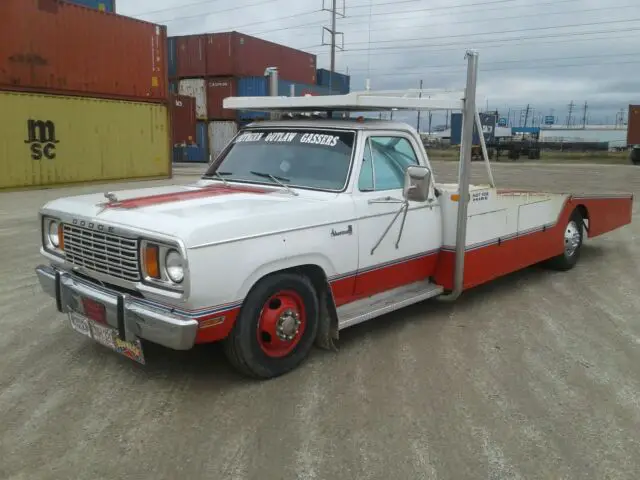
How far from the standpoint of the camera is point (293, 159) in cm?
476

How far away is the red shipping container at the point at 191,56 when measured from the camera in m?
29.5

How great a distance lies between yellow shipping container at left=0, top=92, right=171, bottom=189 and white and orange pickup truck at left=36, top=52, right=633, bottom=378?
38.2ft

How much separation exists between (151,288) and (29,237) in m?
6.38

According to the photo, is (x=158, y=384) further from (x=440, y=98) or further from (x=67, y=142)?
(x=67, y=142)

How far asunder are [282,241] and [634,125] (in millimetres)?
38128

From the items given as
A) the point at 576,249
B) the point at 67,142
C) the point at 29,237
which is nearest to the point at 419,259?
the point at 576,249

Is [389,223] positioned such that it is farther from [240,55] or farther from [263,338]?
[240,55]

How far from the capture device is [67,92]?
15.7m

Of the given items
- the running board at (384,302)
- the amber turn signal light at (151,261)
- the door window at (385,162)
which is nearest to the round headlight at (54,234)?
the amber turn signal light at (151,261)

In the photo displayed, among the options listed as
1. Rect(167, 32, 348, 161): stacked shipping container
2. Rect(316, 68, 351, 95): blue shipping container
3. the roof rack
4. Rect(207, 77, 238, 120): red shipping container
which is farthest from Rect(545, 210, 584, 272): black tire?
Rect(316, 68, 351, 95): blue shipping container

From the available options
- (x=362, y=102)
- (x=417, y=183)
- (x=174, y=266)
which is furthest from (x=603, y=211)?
(x=174, y=266)

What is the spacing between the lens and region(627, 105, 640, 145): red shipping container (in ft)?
117

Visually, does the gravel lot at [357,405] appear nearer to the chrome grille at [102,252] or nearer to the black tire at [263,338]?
the black tire at [263,338]

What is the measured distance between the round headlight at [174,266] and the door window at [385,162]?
164 centimetres
